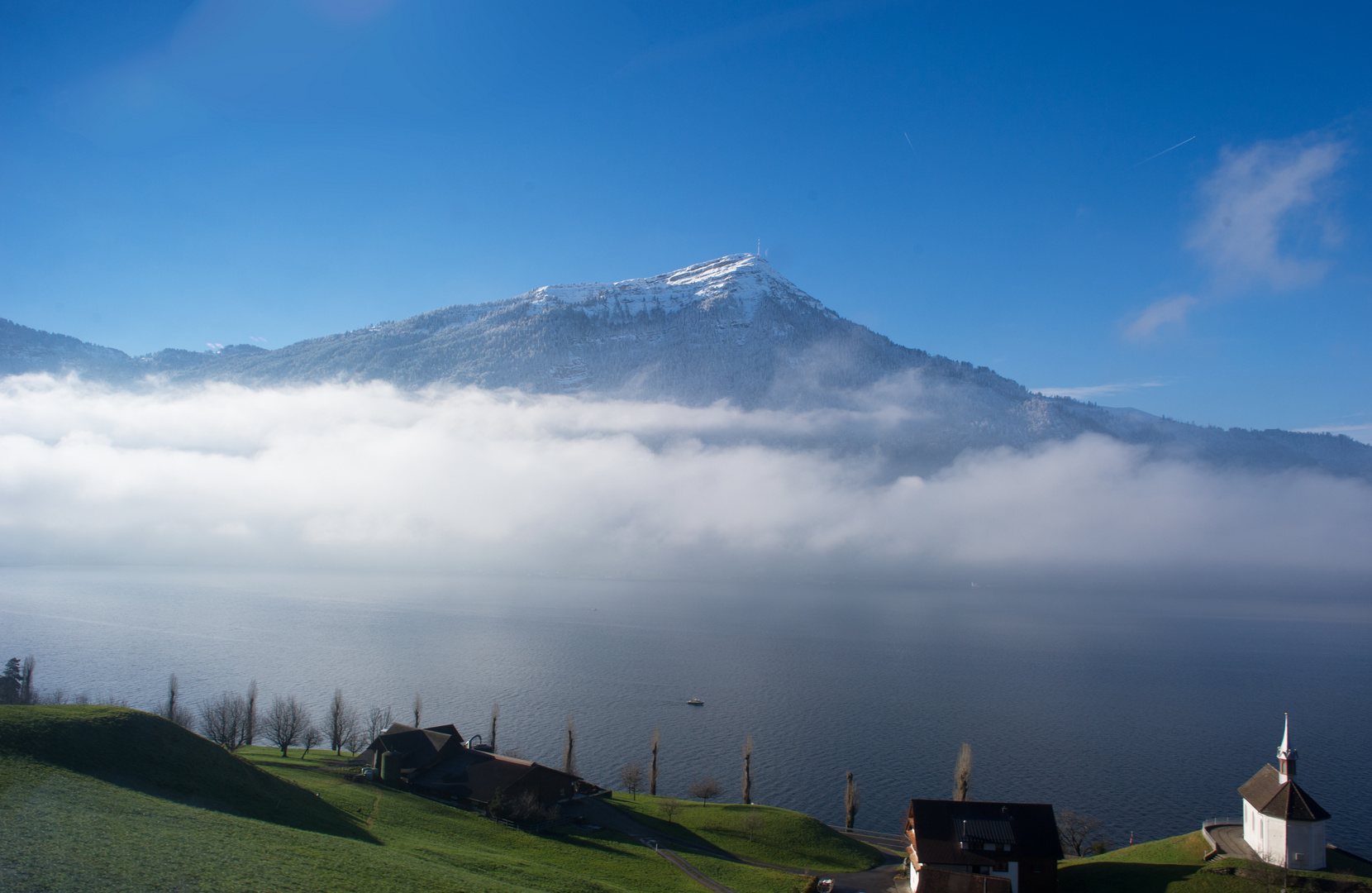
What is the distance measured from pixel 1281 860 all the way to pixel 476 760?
2238 inches

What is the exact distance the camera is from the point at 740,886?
42250 mm

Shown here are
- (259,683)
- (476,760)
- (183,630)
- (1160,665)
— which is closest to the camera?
(476,760)

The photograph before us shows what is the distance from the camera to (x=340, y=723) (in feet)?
262

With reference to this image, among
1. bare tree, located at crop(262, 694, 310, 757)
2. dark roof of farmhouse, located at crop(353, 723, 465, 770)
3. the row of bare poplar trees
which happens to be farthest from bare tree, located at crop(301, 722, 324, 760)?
dark roof of farmhouse, located at crop(353, 723, 465, 770)

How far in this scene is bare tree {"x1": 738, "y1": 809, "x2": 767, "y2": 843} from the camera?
52469mm

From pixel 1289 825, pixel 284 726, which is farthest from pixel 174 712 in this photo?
pixel 1289 825

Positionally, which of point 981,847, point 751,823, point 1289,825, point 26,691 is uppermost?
point 1289,825

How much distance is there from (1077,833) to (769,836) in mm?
27504

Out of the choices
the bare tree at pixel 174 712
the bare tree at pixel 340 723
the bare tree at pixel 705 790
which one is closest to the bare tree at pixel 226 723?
the bare tree at pixel 174 712

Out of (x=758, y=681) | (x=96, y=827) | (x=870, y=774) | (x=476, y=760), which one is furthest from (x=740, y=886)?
(x=758, y=681)

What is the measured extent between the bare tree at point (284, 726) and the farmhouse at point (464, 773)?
41.9 ft

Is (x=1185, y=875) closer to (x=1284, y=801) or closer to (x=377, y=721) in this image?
(x=1284, y=801)

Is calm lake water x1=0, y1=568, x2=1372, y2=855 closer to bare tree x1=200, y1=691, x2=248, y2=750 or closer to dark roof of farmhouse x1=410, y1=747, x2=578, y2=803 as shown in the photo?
dark roof of farmhouse x1=410, y1=747, x2=578, y2=803

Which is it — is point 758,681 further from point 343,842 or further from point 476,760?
point 343,842
